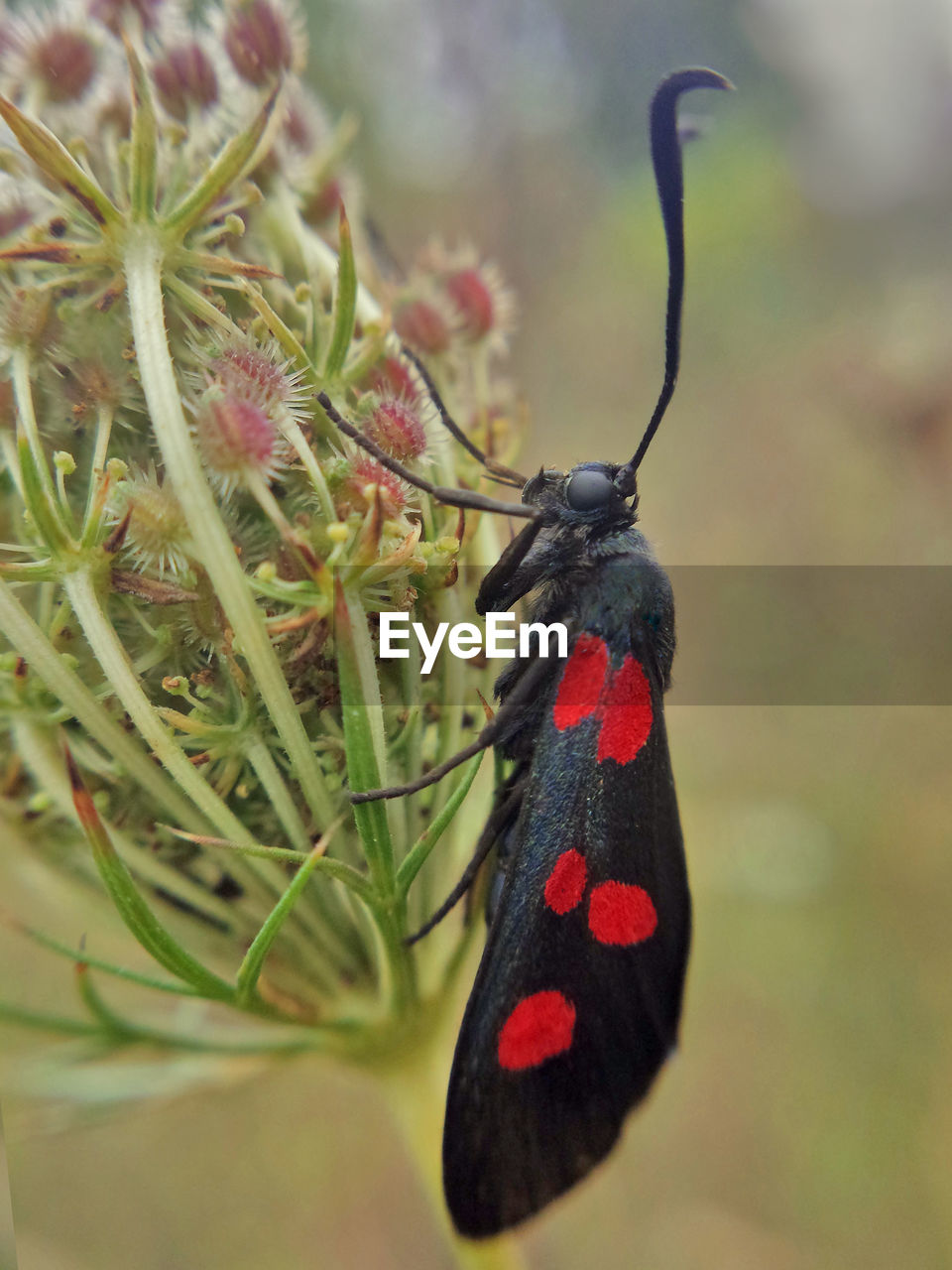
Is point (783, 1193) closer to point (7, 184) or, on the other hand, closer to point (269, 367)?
point (269, 367)

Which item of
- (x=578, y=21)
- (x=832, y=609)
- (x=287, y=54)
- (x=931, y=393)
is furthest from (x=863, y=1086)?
(x=578, y=21)

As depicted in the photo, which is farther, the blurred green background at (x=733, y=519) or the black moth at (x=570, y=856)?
the blurred green background at (x=733, y=519)

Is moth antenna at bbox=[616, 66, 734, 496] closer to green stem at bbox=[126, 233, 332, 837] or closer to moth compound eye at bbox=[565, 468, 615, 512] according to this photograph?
moth compound eye at bbox=[565, 468, 615, 512]

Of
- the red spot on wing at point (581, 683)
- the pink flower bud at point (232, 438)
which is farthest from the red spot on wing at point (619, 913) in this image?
the pink flower bud at point (232, 438)

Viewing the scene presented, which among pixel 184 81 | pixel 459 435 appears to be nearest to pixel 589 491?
pixel 459 435

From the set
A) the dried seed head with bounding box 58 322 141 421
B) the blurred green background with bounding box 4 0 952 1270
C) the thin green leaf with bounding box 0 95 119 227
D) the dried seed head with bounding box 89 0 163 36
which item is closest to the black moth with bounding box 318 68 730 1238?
the dried seed head with bounding box 58 322 141 421

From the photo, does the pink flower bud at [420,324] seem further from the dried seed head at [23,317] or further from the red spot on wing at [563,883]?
the red spot on wing at [563,883]
